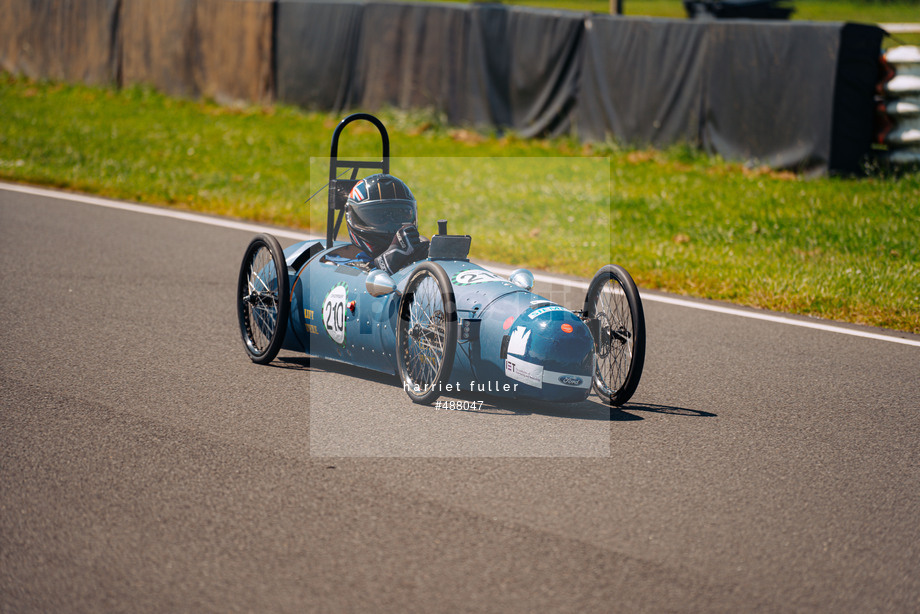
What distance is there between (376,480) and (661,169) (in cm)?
1018

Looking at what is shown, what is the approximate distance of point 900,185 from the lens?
488 inches

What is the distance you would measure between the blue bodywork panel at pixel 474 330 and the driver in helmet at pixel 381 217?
15 cm

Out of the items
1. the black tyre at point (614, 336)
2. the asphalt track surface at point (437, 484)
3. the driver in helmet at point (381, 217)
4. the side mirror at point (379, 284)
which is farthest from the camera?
the driver in helmet at point (381, 217)

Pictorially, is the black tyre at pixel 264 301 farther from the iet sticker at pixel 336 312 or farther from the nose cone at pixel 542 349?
the nose cone at pixel 542 349

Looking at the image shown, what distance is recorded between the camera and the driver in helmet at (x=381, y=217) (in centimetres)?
634

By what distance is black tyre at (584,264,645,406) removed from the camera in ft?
18.7

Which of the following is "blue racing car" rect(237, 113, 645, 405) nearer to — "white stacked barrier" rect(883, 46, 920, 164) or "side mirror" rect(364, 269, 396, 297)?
"side mirror" rect(364, 269, 396, 297)

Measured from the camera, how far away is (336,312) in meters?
6.40

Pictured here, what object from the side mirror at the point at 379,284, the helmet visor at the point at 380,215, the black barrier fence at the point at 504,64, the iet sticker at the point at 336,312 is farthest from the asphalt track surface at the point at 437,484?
the black barrier fence at the point at 504,64

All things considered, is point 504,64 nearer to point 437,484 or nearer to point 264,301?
point 264,301

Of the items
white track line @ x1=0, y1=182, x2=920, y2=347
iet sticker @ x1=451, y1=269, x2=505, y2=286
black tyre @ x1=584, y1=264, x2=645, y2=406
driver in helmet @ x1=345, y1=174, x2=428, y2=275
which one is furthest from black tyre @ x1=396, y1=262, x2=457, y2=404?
white track line @ x1=0, y1=182, x2=920, y2=347

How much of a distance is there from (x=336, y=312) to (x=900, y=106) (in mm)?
8765

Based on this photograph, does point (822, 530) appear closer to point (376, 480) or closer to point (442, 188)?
point (376, 480)

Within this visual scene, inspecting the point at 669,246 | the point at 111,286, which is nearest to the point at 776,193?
the point at 669,246
